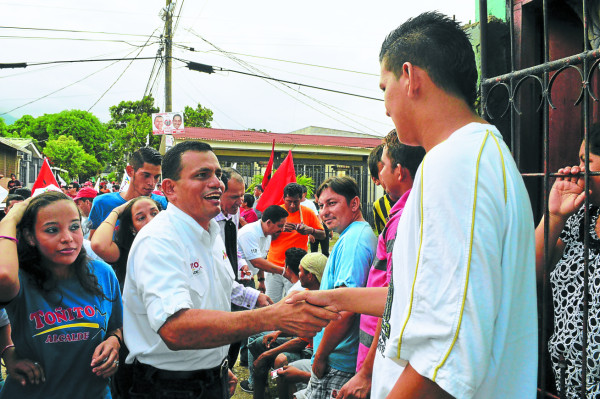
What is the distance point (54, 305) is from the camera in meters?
2.36

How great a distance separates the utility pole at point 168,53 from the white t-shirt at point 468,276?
48.8ft

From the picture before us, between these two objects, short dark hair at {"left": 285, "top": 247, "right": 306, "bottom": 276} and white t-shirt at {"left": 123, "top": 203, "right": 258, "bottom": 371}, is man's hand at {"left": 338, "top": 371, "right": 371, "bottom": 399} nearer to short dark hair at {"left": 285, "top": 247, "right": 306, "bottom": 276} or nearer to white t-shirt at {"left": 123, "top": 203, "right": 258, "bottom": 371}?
white t-shirt at {"left": 123, "top": 203, "right": 258, "bottom": 371}

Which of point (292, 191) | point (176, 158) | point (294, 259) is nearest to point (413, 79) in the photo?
point (176, 158)

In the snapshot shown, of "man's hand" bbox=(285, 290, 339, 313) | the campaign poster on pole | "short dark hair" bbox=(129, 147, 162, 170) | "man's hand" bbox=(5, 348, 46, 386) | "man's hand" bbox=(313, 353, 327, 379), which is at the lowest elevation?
"man's hand" bbox=(313, 353, 327, 379)

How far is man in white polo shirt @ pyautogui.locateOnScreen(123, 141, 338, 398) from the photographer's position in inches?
77.5

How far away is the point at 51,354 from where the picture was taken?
2301mm

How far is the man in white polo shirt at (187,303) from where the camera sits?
197 centimetres

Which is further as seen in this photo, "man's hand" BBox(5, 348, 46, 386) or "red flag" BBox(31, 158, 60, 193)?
"red flag" BBox(31, 158, 60, 193)

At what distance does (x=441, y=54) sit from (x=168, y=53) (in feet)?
51.1

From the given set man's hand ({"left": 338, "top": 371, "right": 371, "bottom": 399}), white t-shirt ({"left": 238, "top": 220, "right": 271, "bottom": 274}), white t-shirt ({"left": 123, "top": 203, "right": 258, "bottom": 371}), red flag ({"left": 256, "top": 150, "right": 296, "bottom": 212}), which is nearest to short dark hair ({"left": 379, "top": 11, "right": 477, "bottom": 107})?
white t-shirt ({"left": 123, "top": 203, "right": 258, "bottom": 371})

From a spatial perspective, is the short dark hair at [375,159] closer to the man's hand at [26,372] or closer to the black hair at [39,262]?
the black hair at [39,262]

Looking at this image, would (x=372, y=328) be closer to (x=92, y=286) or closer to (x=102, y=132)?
(x=92, y=286)

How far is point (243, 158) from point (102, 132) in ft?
182

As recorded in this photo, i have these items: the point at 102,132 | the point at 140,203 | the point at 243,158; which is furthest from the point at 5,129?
the point at 140,203
